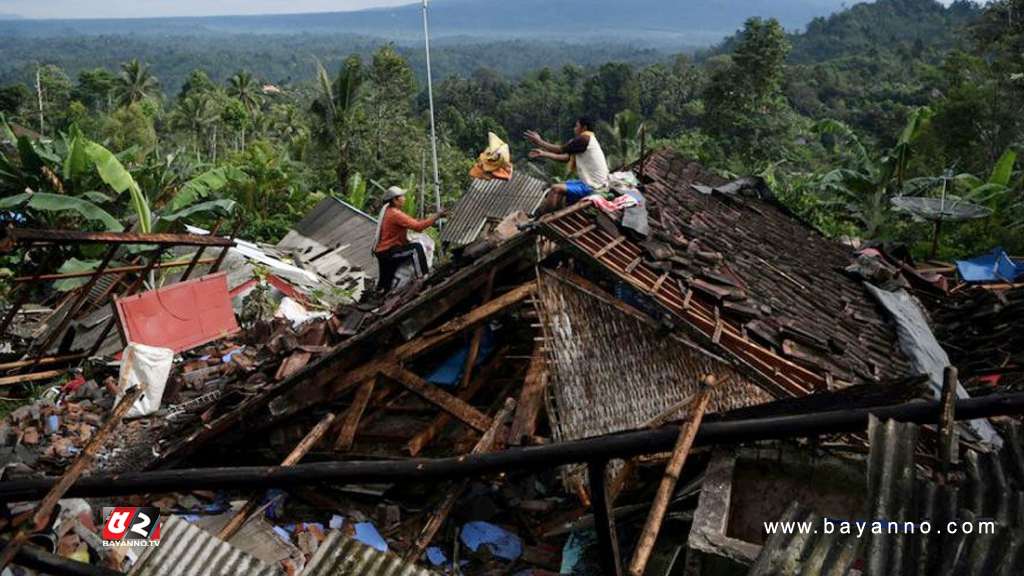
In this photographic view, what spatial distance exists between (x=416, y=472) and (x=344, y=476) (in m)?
0.22

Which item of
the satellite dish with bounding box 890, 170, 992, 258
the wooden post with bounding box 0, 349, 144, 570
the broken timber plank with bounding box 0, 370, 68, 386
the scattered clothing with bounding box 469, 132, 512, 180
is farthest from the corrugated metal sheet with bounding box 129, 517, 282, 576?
the satellite dish with bounding box 890, 170, 992, 258

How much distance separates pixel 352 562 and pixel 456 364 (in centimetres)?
384

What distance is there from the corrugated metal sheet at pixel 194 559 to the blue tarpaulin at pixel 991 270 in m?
10.7

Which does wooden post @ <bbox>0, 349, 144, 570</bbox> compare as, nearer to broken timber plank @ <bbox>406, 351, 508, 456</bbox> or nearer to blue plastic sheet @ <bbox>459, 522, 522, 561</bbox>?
blue plastic sheet @ <bbox>459, 522, 522, 561</bbox>

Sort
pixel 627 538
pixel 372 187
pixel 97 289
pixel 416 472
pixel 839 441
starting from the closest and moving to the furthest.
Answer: pixel 416 472 → pixel 839 441 → pixel 627 538 → pixel 97 289 → pixel 372 187

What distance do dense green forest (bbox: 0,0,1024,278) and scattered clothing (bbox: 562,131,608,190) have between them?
5698mm

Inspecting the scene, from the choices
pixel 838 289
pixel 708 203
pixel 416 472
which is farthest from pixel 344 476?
pixel 708 203

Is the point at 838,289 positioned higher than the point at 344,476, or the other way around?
the point at 344,476

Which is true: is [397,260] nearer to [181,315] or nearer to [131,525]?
[181,315]

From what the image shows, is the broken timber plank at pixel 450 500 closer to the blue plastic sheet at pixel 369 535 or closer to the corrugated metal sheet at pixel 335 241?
the blue plastic sheet at pixel 369 535

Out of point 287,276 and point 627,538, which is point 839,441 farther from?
point 287,276

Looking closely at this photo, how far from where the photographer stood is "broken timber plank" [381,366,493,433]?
578 cm

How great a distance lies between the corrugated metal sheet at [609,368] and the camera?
515cm

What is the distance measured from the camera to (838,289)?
27.1 feet
